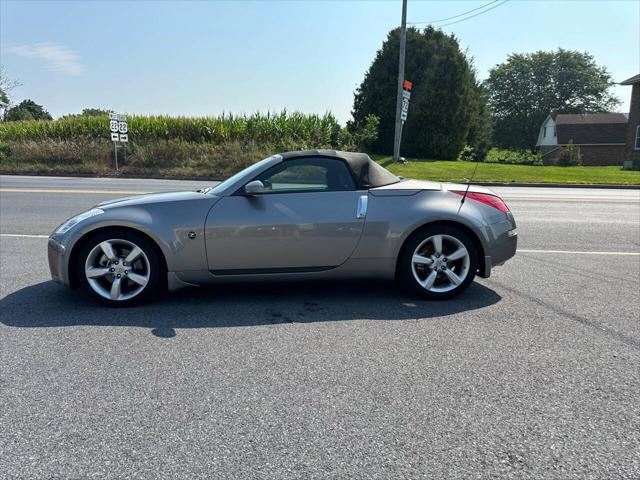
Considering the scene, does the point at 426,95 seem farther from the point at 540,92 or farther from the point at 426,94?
the point at 540,92

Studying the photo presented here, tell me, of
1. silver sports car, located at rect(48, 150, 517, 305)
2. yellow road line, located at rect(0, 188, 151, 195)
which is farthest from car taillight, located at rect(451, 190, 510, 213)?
yellow road line, located at rect(0, 188, 151, 195)

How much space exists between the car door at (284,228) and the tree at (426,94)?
85.8 feet

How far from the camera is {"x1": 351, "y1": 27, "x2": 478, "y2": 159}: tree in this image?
96.9 ft

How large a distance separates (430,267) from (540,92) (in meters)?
73.1

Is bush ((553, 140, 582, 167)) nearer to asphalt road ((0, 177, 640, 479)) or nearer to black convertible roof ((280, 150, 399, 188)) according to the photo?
asphalt road ((0, 177, 640, 479))

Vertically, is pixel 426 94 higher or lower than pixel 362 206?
higher

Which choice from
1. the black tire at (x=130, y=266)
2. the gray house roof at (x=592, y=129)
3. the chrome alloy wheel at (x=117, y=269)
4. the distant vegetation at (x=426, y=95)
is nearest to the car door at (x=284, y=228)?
the black tire at (x=130, y=266)

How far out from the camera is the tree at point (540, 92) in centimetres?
6744

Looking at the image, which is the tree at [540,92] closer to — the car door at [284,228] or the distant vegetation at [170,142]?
the distant vegetation at [170,142]

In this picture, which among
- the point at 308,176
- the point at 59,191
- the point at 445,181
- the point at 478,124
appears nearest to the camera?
the point at 308,176

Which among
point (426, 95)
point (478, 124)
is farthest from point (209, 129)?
point (478, 124)

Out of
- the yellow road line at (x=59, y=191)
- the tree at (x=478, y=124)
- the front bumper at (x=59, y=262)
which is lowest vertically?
the yellow road line at (x=59, y=191)

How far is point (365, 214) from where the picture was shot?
4.41 meters

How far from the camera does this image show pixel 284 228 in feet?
14.1
